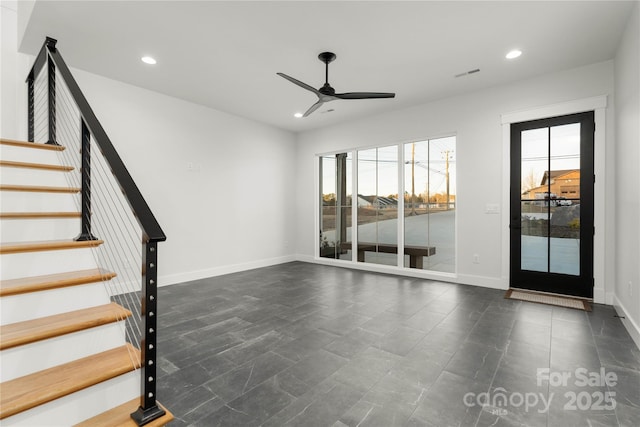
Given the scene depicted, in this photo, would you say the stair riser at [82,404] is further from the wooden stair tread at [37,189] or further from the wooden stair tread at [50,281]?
the wooden stair tread at [37,189]

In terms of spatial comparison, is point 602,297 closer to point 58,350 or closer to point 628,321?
point 628,321

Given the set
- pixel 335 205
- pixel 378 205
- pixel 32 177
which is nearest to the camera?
pixel 32 177

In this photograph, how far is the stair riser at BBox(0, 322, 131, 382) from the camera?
136 cm

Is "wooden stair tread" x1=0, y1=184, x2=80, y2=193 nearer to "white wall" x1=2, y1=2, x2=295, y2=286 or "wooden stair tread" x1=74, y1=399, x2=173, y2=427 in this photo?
"wooden stair tread" x1=74, y1=399, x2=173, y2=427

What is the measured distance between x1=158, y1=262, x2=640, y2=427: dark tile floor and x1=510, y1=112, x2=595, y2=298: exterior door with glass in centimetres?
63

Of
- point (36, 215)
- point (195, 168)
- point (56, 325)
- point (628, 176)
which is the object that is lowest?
point (56, 325)

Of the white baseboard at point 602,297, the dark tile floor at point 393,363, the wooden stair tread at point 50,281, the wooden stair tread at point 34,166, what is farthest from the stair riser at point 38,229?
the white baseboard at point 602,297

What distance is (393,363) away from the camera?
2281 millimetres

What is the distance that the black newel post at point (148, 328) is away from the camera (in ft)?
4.16

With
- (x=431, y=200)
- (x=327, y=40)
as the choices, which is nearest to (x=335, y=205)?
(x=431, y=200)

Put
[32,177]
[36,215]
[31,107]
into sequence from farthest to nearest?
[31,107], [32,177], [36,215]

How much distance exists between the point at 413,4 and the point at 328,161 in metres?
4.04

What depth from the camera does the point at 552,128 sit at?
403cm

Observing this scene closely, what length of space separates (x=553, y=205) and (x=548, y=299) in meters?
1.25
